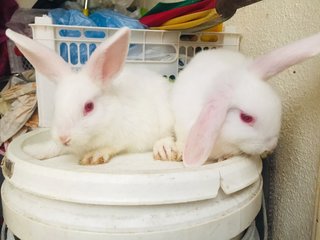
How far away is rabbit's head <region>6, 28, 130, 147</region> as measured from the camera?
68 cm

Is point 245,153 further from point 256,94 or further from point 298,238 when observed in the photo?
point 298,238

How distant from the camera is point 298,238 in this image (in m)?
0.84

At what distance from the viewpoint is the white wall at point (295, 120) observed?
0.78m

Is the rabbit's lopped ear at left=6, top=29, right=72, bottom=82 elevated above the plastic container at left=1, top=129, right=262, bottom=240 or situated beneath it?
elevated above

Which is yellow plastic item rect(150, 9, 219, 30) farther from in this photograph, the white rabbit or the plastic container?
the plastic container

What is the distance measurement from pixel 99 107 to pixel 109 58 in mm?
103

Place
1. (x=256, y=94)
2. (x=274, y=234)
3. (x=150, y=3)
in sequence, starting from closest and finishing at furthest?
(x=256, y=94)
(x=274, y=234)
(x=150, y=3)

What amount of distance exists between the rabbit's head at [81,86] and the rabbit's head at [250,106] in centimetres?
20

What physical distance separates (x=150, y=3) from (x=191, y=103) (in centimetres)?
103

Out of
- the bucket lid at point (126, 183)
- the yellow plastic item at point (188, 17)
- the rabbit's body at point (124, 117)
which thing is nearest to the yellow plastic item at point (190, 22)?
the yellow plastic item at point (188, 17)

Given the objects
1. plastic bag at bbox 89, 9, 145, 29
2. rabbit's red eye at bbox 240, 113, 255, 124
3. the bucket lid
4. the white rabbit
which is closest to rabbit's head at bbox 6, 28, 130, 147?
the white rabbit

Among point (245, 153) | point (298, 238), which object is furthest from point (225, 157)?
point (298, 238)

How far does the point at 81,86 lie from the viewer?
712 mm

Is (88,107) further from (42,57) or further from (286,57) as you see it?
(286,57)
